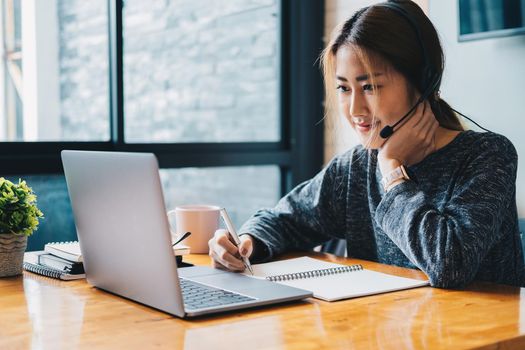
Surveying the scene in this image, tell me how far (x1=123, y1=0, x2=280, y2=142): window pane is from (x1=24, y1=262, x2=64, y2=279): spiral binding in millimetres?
1090

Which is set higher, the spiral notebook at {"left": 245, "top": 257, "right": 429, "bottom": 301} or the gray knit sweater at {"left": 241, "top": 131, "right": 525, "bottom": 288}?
the gray knit sweater at {"left": 241, "top": 131, "right": 525, "bottom": 288}

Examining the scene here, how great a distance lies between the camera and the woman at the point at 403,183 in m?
1.34

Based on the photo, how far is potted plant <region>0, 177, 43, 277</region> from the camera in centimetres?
140

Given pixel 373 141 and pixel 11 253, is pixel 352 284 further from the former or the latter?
pixel 11 253

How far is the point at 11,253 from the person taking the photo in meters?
1.40

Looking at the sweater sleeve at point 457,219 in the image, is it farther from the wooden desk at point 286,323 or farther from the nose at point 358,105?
the nose at point 358,105

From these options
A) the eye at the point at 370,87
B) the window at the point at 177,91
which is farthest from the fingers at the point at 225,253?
the window at the point at 177,91

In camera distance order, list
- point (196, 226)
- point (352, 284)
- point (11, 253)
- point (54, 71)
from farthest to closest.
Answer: point (54, 71) < point (196, 226) < point (11, 253) < point (352, 284)

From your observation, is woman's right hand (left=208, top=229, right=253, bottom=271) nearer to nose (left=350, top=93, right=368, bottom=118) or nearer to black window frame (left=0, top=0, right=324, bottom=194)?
nose (left=350, top=93, right=368, bottom=118)

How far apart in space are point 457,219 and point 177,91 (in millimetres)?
1521

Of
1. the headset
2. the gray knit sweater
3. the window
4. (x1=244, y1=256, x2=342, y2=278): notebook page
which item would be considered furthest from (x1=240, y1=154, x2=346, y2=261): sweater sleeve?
the window

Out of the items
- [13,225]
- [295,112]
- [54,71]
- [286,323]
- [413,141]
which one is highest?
[54,71]

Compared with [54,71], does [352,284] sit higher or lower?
lower

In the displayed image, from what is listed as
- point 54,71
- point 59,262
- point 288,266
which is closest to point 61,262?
point 59,262
